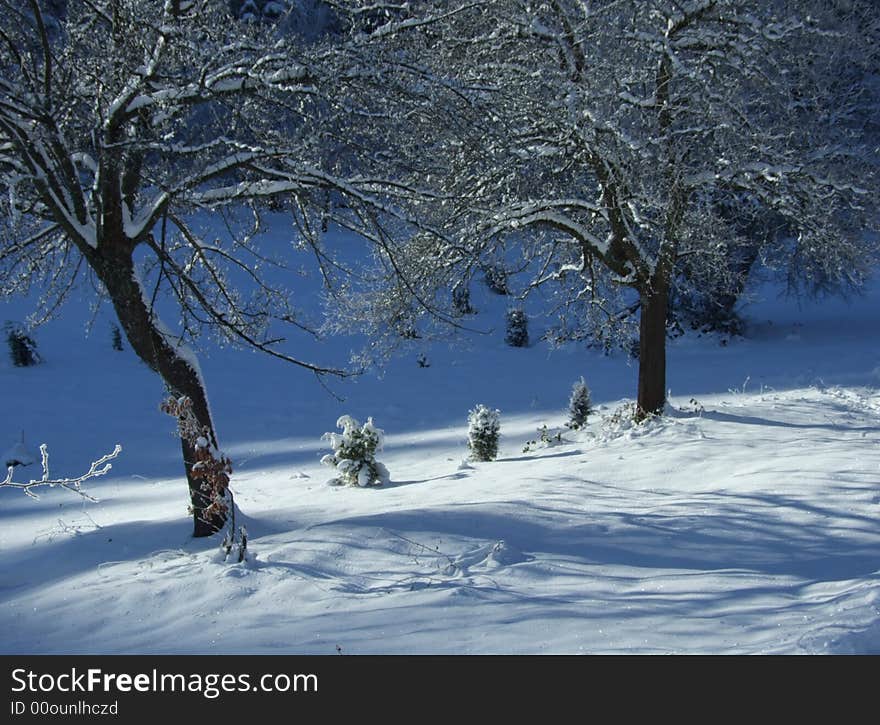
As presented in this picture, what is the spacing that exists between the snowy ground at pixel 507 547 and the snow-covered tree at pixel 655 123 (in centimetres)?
243

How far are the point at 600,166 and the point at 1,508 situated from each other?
28.8 feet

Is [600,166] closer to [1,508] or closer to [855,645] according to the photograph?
[855,645]

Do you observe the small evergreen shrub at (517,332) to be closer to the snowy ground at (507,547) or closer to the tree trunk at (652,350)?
the snowy ground at (507,547)

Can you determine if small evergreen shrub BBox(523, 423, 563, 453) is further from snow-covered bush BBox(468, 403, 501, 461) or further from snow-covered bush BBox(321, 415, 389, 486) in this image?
snow-covered bush BBox(321, 415, 389, 486)

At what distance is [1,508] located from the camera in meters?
10.2

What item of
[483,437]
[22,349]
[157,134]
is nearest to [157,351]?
[157,134]

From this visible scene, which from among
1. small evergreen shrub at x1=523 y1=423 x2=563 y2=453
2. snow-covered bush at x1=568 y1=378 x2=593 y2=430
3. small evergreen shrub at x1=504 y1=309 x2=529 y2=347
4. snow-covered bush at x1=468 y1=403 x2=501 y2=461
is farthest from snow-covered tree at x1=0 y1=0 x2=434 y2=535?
small evergreen shrub at x1=504 y1=309 x2=529 y2=347

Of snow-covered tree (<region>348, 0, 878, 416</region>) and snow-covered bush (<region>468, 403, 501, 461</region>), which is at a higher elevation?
snow-covered tree (<region>348, 0, 878, 416</region>)

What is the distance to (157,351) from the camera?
6395 millimetres

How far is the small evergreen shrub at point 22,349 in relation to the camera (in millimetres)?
17078

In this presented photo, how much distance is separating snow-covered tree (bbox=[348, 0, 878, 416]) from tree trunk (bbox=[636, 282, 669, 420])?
22 centimetres

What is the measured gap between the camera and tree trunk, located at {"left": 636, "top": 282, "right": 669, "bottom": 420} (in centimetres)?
972
